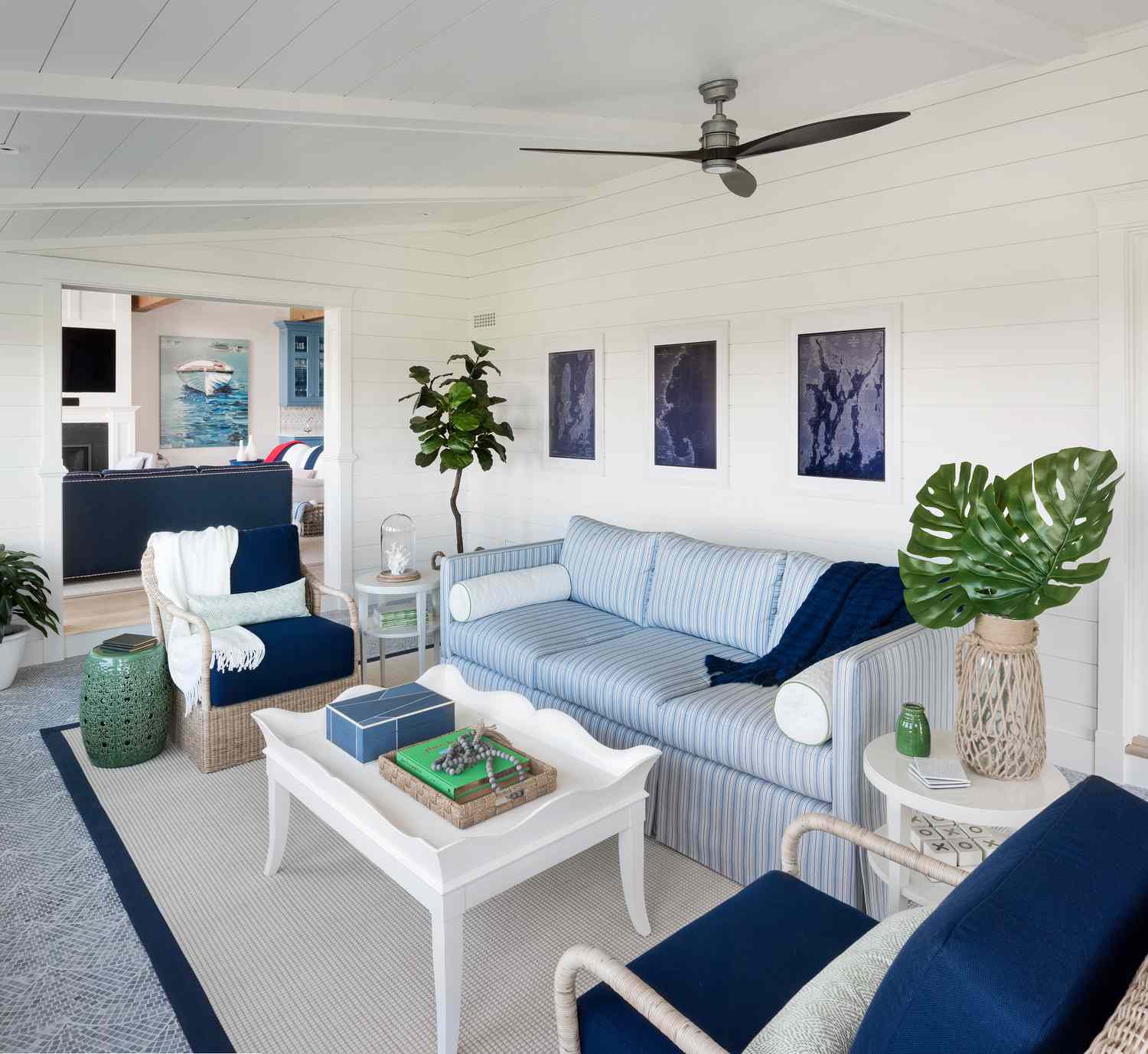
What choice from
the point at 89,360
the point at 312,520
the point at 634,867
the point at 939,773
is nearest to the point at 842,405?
the point at 939,773

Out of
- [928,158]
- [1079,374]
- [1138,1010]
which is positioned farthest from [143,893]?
[928,158]

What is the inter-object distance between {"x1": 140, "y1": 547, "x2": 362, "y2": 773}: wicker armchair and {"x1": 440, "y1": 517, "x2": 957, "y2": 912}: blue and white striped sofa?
67 centimetres

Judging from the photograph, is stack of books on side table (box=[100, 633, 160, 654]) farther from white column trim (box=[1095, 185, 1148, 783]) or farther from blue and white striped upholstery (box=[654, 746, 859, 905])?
white column trim (box=[1095, 185, 1148, 783])

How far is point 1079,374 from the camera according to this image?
3.31 metres

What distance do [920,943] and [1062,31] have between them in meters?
3.27

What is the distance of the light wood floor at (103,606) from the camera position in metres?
5.74

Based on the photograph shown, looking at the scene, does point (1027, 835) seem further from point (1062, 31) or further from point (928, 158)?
point (928, 158)

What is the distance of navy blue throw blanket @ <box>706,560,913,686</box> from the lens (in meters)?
3.05

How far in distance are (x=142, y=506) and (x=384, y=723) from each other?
4961 mm

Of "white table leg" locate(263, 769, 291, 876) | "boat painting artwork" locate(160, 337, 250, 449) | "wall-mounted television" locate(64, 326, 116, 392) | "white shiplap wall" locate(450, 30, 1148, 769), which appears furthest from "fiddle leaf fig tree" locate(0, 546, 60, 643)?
"boat painting artwork" locate(160, 337, 250, 449)

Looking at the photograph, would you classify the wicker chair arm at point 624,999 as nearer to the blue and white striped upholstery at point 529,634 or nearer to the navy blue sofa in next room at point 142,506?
the blue and white striped upholstery at point 529,634

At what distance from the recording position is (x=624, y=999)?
148 cm

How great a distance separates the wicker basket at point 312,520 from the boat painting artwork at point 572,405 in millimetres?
4033

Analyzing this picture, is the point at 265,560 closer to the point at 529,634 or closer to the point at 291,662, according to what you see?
the point at 291,662
